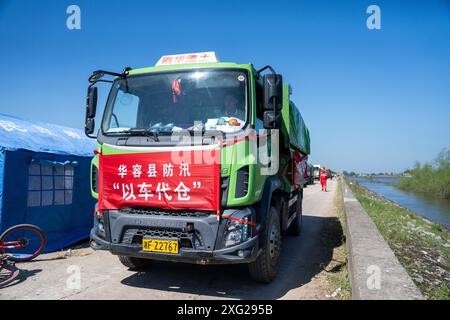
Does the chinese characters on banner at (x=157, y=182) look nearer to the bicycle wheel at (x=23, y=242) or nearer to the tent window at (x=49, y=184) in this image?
the bicycle wheel at (x=23, y=242)

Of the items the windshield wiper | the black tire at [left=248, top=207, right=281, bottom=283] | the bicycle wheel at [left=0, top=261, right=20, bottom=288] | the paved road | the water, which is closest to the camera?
the windshield wiper

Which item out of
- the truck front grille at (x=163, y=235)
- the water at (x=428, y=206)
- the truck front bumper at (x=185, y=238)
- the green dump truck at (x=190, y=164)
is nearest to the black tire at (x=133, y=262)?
the green dump truck at (x=190, y=164)

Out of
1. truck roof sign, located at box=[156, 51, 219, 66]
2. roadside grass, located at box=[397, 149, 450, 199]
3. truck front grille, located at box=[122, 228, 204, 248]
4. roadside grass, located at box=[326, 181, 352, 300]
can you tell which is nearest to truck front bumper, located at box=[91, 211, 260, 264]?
truck front grille, located at box=[122, 228, 204, 248]

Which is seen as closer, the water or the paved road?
the paved road

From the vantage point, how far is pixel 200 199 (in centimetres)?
391

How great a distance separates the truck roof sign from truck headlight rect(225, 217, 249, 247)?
2.33 meters

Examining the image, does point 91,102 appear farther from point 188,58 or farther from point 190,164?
point 190,164

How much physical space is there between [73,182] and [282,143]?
484 centimetres

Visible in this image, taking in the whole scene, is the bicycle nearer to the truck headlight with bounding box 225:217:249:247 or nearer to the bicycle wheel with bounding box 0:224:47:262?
the bicycle wheel with bounding box 0:224:47:262

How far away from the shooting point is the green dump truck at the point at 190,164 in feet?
12.7

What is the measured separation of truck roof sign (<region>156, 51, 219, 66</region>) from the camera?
15.7 feet

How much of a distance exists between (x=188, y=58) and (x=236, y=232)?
265cm

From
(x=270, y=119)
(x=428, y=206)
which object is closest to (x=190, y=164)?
(x=270, y=119)

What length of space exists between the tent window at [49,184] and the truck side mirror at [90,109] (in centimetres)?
247
